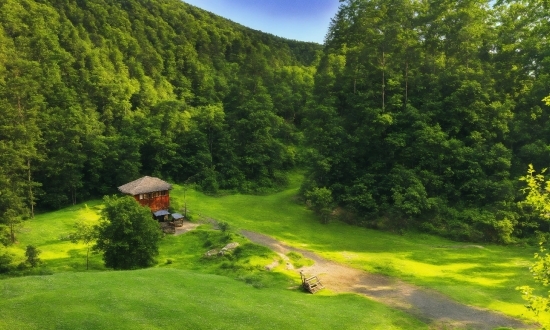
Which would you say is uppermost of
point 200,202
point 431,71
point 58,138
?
point 431,71

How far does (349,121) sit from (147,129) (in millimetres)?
26570

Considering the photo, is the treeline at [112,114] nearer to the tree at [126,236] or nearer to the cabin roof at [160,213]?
the cabin roof at [160,213]

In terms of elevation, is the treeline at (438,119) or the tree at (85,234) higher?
the treeline at (438,119)

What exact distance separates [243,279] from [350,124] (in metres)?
26.8

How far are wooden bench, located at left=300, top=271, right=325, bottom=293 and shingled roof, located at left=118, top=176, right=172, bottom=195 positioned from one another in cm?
2162

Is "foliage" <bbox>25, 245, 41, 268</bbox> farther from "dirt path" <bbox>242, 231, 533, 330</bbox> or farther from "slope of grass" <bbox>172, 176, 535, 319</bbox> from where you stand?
"dirt path" <bbox>242, 231, 533, 330</bbox>

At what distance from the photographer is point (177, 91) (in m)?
77.2

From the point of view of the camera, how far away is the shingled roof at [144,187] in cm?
3931

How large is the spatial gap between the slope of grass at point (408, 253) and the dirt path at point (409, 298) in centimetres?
84

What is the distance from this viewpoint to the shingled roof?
129 feet

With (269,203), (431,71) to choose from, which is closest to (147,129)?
(269,203)

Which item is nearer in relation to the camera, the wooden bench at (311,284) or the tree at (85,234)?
the wooden bench at (311,284)

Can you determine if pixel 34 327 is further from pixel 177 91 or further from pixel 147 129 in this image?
pixel 177 91

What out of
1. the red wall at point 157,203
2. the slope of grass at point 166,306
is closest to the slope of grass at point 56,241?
the red wall at point 157,203
